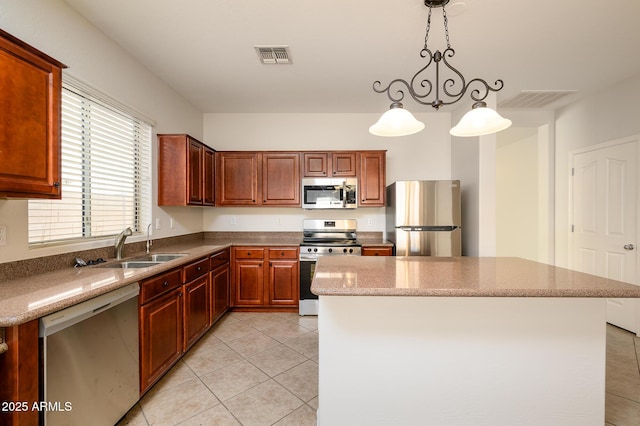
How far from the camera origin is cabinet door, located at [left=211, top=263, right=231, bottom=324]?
9.95 feet

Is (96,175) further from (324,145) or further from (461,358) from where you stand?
(461,358)

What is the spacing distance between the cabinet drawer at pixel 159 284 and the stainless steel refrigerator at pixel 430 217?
2.39 m

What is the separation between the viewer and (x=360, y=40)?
2375 millimetres

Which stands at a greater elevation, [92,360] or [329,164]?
[329,164]

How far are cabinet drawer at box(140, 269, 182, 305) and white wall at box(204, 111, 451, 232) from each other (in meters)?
1.93

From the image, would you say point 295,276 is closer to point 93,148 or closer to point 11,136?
point 93,148

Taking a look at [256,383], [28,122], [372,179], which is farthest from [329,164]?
[28,122]

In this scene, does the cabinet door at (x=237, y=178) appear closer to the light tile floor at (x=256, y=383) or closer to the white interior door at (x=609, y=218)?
the light tile floor at (x=256, y=383)

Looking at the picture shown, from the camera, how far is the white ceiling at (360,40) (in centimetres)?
200

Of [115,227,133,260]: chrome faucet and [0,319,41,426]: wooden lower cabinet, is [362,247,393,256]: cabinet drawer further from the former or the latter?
[0,319,41,426]: wooden lower cabinet

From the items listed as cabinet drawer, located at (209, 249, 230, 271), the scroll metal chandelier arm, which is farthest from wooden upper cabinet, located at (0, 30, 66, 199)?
the scroll metal chandelier arm

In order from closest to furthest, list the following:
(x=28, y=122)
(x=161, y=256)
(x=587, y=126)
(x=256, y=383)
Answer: (x=28, y=122)
(x=256, y=383)
(x=161, y=256)
(x=587, y=126)

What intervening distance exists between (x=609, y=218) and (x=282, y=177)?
3941 millimetres

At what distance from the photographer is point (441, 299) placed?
1.57 m
